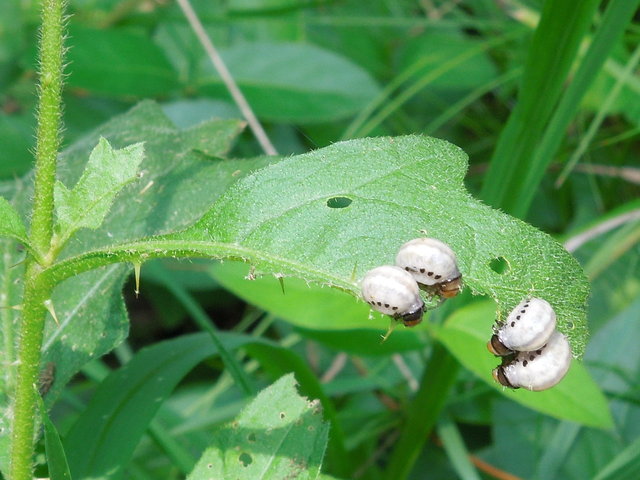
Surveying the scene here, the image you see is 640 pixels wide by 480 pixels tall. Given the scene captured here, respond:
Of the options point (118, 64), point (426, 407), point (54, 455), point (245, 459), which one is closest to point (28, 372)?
point (54, 455)

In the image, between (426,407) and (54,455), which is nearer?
(54,455)

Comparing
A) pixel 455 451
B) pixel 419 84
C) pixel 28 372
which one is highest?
pixel 28 372

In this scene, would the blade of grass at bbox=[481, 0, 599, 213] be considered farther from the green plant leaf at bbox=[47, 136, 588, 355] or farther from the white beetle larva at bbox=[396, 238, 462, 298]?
the white beetle larva at bbox=[396, 238, 462, 298]

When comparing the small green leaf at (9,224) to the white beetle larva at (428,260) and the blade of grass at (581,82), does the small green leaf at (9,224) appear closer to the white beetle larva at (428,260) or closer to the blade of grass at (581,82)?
the white beetle larva at (428,260)

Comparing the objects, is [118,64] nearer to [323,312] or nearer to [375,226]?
[323,312]

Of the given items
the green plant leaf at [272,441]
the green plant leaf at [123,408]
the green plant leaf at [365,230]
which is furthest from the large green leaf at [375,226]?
the green plant leaf at [123,408]

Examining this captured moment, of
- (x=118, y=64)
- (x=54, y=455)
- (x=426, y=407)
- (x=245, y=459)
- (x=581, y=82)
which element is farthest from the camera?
(x=118, y=64)
